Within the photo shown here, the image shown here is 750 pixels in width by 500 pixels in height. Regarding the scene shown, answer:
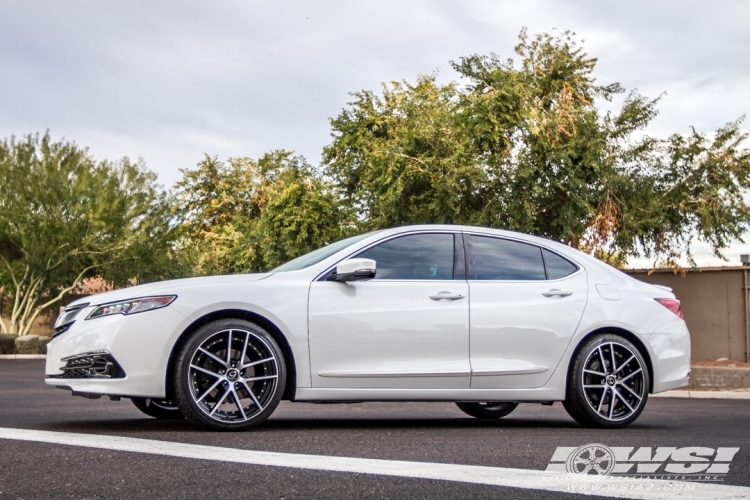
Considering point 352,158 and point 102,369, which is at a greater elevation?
point 352,158

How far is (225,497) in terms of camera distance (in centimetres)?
443

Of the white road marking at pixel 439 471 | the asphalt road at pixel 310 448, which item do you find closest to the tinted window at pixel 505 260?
the asphalt road at pixel 310 448

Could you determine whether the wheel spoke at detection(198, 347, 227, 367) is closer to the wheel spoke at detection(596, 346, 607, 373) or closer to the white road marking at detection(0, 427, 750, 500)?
the white road marking at detection(0, 427, 750, 500)

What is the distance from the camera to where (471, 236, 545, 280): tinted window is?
320 inches

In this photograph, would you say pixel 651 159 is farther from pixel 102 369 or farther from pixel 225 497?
pixel 225 497

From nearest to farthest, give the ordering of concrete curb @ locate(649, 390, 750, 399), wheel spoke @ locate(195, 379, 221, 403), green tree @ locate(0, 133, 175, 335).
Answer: wheel spoke @ locate(195, 379, 221, 403) → concrete curb @ locate(649, 390, 750, 399) → green tree @ locate(0, 133, 175, 335)

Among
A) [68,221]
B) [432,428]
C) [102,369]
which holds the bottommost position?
[432,428]

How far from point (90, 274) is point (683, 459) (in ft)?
129

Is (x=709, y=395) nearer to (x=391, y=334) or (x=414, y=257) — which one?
(x=414, y=257)

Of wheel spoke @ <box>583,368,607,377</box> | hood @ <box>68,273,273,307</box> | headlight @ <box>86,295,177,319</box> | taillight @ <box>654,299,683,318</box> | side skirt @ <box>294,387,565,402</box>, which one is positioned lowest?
side skirt @ <box>294,387,565,402</box>

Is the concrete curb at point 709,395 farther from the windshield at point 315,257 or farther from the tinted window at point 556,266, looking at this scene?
the windshield at point 315,257

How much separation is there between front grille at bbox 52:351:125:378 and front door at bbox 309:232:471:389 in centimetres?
143

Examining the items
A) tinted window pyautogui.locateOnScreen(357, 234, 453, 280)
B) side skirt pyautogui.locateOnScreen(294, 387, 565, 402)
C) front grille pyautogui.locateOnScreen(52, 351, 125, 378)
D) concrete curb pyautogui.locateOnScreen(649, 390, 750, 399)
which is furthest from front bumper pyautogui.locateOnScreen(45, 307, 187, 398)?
concrete curb pyautogui.locateOnScreen(649, 390, 750, 399)

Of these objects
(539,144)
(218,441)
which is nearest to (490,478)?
(218,441)
